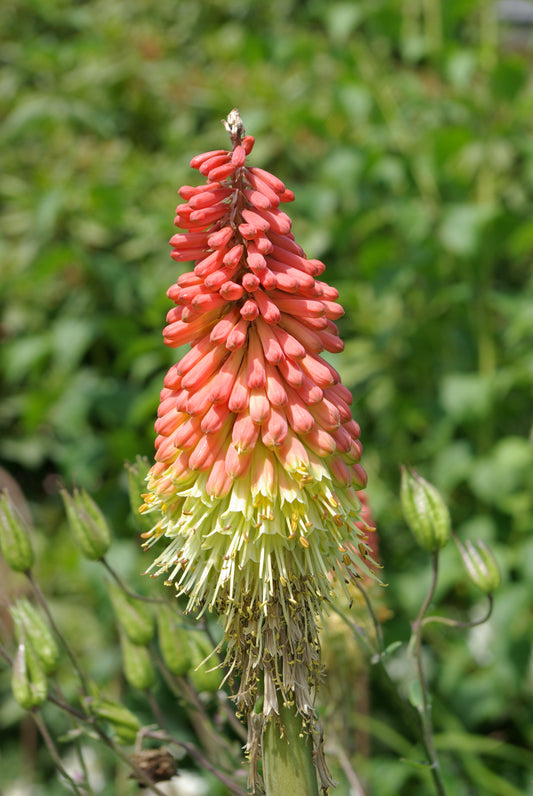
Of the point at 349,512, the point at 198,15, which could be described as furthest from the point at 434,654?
the point at 198,15

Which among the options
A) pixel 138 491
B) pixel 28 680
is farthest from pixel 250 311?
pixel 28 680

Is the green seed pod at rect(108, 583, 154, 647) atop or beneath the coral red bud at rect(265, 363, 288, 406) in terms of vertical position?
beneath

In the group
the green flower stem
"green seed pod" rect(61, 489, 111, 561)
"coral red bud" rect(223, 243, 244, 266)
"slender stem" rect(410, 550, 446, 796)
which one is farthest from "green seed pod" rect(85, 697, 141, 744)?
"coral red bud" rect(223, 243, 244, 266)

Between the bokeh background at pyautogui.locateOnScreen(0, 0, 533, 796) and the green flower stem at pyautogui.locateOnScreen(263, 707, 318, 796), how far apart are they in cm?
196

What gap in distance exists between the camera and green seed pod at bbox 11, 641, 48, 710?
1.40 metres

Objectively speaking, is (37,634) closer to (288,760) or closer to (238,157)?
(288,760)

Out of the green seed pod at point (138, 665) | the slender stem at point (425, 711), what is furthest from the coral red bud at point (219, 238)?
the green seed pod at point (138, 665)

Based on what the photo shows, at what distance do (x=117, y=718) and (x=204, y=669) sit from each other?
0.19m

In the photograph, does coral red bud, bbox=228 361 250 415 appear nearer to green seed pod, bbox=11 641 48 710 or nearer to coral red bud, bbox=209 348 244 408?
coral red bud, bbox=209 348 244 408

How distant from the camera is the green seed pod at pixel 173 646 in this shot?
1.58m

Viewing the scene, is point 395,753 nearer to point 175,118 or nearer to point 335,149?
point 335,149

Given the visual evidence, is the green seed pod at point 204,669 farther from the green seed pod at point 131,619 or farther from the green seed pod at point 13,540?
the green seed pod at point 13,540

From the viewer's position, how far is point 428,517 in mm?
1544

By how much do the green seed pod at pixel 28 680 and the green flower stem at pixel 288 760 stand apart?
43 cm
